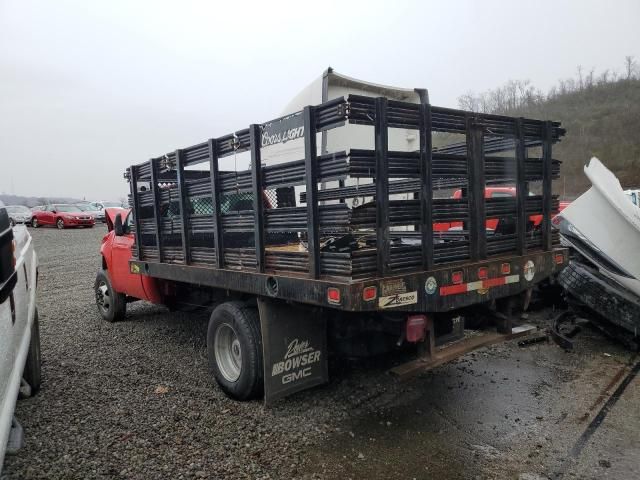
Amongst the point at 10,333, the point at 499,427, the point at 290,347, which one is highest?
the point at 10,333

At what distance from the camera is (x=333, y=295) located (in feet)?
9.36

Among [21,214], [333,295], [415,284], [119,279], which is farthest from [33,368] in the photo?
[21,214]

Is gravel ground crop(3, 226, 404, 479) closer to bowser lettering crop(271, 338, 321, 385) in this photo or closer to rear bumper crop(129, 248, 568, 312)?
bowser lettering crop(271, 338, 321, 385)

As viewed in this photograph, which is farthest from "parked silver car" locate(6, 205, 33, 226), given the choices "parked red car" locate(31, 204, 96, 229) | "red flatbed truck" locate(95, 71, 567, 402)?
"red flatbed truck" locate(95, 71, 567, 402)

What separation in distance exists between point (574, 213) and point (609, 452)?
323cm

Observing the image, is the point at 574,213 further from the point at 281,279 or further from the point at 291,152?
the point at 281,279

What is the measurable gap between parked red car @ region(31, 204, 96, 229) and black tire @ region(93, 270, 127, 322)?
70.3 feet

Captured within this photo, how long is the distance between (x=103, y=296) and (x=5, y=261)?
4756mm

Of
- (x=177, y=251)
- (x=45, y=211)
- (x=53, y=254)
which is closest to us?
(x=177, y=251)

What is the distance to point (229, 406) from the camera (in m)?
3.84

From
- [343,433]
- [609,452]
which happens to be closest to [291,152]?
[343,433]

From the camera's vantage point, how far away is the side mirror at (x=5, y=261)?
224cm

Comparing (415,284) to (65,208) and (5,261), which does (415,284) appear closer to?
(5,261)

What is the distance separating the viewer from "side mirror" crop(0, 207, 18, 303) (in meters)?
2.24
